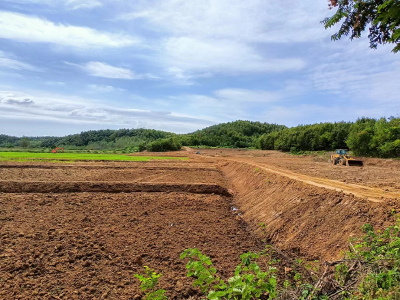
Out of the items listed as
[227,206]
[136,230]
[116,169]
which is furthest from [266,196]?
[116,169]

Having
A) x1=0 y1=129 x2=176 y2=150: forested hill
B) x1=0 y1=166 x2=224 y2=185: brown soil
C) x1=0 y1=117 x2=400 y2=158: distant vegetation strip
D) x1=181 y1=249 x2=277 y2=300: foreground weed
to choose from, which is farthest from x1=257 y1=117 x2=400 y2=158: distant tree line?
x1=0 y1=129 x2=176 y2=150: forested hill

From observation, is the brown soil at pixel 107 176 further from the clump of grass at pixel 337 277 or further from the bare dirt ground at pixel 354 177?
the clump of grass at pixel 337 277

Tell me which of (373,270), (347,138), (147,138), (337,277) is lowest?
(337,277)

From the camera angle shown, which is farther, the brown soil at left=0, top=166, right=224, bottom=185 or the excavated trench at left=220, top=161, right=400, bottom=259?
the brown soil at left=0, top=166, right=224, bottom=185

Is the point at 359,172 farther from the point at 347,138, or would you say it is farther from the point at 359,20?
the point at 347,138

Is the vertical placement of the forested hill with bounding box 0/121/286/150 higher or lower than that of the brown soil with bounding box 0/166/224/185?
higher

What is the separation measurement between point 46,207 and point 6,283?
5373mm

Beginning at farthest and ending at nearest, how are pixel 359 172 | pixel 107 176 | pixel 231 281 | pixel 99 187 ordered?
pixel 107 176, pixel 359 172, pixel 99 187, pixel 231 281

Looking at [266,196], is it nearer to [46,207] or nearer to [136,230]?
[136,230]

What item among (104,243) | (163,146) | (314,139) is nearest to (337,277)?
(104,243)

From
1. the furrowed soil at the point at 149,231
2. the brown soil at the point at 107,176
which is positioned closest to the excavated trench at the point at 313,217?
the furrowed soil at the point at 149,231

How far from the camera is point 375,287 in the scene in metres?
3.38

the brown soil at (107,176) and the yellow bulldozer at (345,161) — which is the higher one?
the yellow bulldozer at (345,161)

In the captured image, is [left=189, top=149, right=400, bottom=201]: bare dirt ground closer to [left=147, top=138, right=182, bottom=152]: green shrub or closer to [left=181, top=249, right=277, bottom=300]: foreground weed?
[left=181, top=249, right=277, bottom=300]: foreground weed
